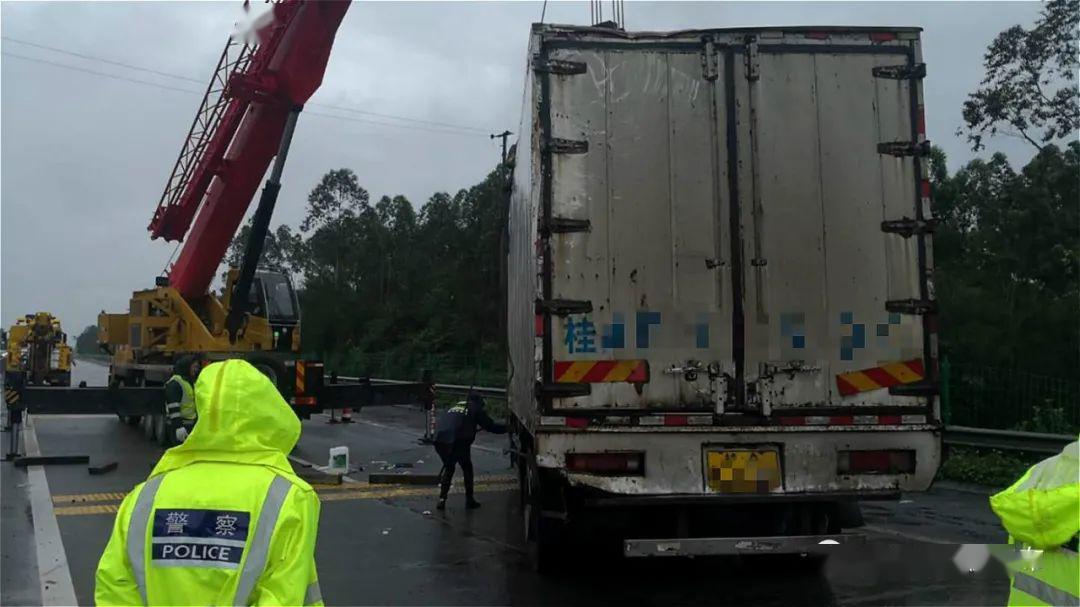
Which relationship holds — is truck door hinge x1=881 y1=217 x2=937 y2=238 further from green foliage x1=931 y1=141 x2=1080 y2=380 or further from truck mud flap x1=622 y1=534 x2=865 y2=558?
green foliage x1=931 y1=141 x2=1080 y2=380

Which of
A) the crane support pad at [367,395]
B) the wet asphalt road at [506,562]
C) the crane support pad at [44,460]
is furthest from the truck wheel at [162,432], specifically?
the wet asphalt road at [506,562]

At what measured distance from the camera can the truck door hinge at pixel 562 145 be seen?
5762 mm

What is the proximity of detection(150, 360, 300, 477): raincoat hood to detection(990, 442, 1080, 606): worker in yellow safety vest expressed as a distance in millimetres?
2070

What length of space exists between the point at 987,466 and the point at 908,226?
659 centimetres

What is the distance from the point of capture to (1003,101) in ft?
59.0

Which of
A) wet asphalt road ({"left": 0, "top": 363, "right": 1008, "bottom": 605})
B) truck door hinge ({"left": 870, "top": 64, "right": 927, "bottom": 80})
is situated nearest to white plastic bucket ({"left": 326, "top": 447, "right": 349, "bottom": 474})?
wet asphalt road ({"left": 0, "top": 363, "right": 1008, "bottom": 605})

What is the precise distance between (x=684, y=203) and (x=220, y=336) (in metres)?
11.5

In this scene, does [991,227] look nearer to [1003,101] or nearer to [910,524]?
[1003,101]

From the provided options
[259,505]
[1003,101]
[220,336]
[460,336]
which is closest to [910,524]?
[259,505]

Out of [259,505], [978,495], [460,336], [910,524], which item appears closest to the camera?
[259,505]

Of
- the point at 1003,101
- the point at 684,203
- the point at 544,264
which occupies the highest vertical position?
the point at 1003,101

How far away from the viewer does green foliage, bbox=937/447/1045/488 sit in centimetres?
1084

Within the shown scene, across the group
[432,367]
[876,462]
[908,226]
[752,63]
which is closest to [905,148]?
[908,226]

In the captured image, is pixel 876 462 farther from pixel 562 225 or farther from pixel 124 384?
pixel 124 384
